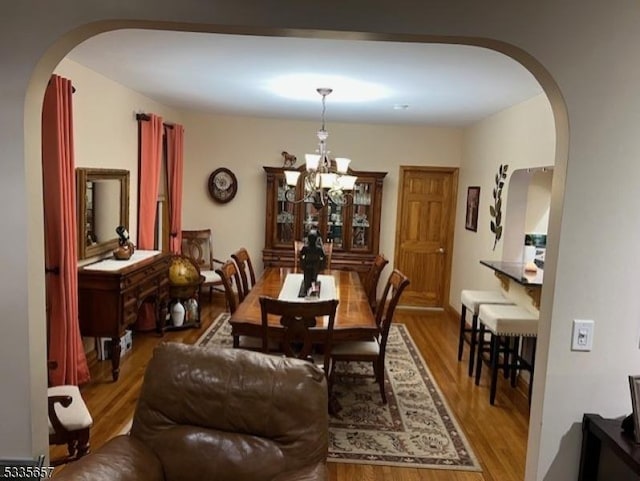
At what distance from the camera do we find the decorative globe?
542 cm

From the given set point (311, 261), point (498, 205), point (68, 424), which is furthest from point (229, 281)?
point (498, 205)

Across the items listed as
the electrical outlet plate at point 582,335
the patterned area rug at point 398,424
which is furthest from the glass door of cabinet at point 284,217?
the electrical outlet plate at point 582,335

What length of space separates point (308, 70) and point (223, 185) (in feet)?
10.9

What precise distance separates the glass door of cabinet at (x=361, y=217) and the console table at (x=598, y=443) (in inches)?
189

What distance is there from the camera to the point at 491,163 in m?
5.45

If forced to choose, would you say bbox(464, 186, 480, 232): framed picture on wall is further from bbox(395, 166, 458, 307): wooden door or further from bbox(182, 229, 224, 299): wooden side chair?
bbox(182, 229, 224, 299): wooden side chair

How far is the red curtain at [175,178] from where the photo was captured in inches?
238

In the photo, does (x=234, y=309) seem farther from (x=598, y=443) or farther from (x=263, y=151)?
(x=263, y=151)

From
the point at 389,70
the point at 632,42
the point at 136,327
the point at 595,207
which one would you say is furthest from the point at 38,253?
the point at 136,327

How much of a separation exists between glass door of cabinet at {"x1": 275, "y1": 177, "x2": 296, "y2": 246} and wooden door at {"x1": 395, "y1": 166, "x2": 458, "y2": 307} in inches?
56.8

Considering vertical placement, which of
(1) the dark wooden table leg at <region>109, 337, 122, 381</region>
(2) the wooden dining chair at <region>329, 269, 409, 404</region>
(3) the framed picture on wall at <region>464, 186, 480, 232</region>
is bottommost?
(1) the dark wooden table leg at <region>109, 337, 122, 381</region>

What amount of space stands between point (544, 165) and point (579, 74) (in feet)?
7.85

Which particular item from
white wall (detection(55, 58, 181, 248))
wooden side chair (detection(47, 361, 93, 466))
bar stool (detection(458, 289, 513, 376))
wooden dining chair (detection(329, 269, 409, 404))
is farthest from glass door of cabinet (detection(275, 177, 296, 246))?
wooden side chair (detection(47, 361, 93, 466))

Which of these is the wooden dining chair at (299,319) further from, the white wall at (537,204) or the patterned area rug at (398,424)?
the white wall at (537,204)
